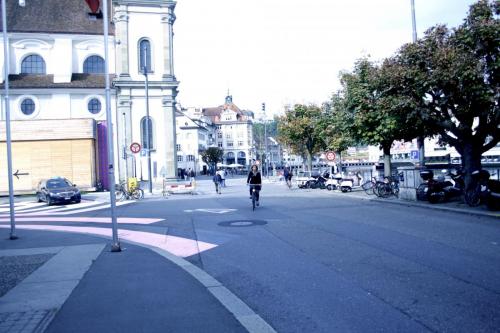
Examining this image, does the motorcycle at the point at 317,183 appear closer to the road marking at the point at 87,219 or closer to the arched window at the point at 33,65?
the road marking at the point at 87,219

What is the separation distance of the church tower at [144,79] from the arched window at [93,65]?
5548 millimetres

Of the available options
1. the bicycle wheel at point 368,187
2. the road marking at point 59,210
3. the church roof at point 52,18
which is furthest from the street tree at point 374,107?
the church roof at point 52,18

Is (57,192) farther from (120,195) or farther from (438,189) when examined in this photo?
(438,189)

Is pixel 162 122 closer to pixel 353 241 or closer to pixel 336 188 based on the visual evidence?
pixel 336 188

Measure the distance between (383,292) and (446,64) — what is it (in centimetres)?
1231

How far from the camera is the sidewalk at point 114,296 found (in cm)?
514

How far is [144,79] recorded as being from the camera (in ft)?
159

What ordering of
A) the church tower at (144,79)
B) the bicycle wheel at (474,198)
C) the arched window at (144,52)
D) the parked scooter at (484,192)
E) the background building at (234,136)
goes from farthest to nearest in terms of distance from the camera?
1. the background building at (234,136)
2. the arched window at (144,52)
3. the church tower at (144,79)
4. the bicycle wheel at (474,198)
5. the parked scooter at (484,192)

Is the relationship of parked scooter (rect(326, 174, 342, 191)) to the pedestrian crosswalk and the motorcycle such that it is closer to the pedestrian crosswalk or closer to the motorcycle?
the motorcycle

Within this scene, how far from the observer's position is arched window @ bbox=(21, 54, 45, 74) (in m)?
51.1

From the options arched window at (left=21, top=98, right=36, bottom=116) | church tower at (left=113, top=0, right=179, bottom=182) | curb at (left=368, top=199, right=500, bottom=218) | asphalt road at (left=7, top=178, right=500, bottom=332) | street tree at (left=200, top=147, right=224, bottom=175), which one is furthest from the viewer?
street tree at (left=200, top=147, right=224, bottom=175)

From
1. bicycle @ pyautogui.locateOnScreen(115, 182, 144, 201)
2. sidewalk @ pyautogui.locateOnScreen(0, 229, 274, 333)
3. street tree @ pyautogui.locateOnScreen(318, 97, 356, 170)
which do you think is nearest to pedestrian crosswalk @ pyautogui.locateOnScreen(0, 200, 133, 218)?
bicycle @ pyautogui.locateOnScreen(115, 182, 144, 201)

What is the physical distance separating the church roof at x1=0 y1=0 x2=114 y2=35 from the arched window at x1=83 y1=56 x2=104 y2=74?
2795mm

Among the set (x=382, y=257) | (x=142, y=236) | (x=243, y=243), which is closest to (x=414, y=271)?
(x=382, y=257)
